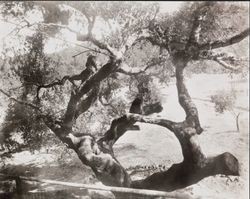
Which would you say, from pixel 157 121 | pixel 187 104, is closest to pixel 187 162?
pixel 157 121

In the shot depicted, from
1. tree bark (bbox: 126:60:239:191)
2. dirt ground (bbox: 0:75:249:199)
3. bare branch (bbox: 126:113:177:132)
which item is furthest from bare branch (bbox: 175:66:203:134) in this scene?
dirt ground (bbox: 0:75:249:199)

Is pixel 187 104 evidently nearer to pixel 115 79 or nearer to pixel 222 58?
pixel 222 58

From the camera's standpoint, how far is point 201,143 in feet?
50.3

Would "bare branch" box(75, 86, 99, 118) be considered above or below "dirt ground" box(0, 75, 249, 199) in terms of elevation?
above

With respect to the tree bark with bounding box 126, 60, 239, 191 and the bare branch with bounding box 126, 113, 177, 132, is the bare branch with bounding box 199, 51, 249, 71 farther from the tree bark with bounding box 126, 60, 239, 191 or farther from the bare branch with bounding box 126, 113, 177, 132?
the bare branch with bounding box 126, 113, 177, 132

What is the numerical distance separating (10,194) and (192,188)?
5.47 m

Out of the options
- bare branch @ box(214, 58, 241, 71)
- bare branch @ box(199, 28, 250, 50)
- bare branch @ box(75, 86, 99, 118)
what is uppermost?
bare branch @ box(199, 28, 250, 50)

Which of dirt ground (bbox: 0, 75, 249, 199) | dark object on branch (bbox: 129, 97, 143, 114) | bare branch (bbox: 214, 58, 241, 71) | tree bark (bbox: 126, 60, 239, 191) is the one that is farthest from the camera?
dirt ground (bbox: 0, 75, 249, 199)

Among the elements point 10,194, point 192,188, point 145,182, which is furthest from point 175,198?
point 192,188

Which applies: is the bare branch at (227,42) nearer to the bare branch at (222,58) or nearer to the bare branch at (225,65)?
the bare branch at (222,58)

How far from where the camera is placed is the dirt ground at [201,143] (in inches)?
434

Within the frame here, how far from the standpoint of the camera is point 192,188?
982 centimetres

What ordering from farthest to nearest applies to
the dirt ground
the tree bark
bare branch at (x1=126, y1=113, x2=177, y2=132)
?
the dirt ground
bare branch at (x1=126, y1=113, x2=177, y2=132)
the tree bark

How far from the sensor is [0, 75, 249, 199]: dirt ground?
11.0 m
